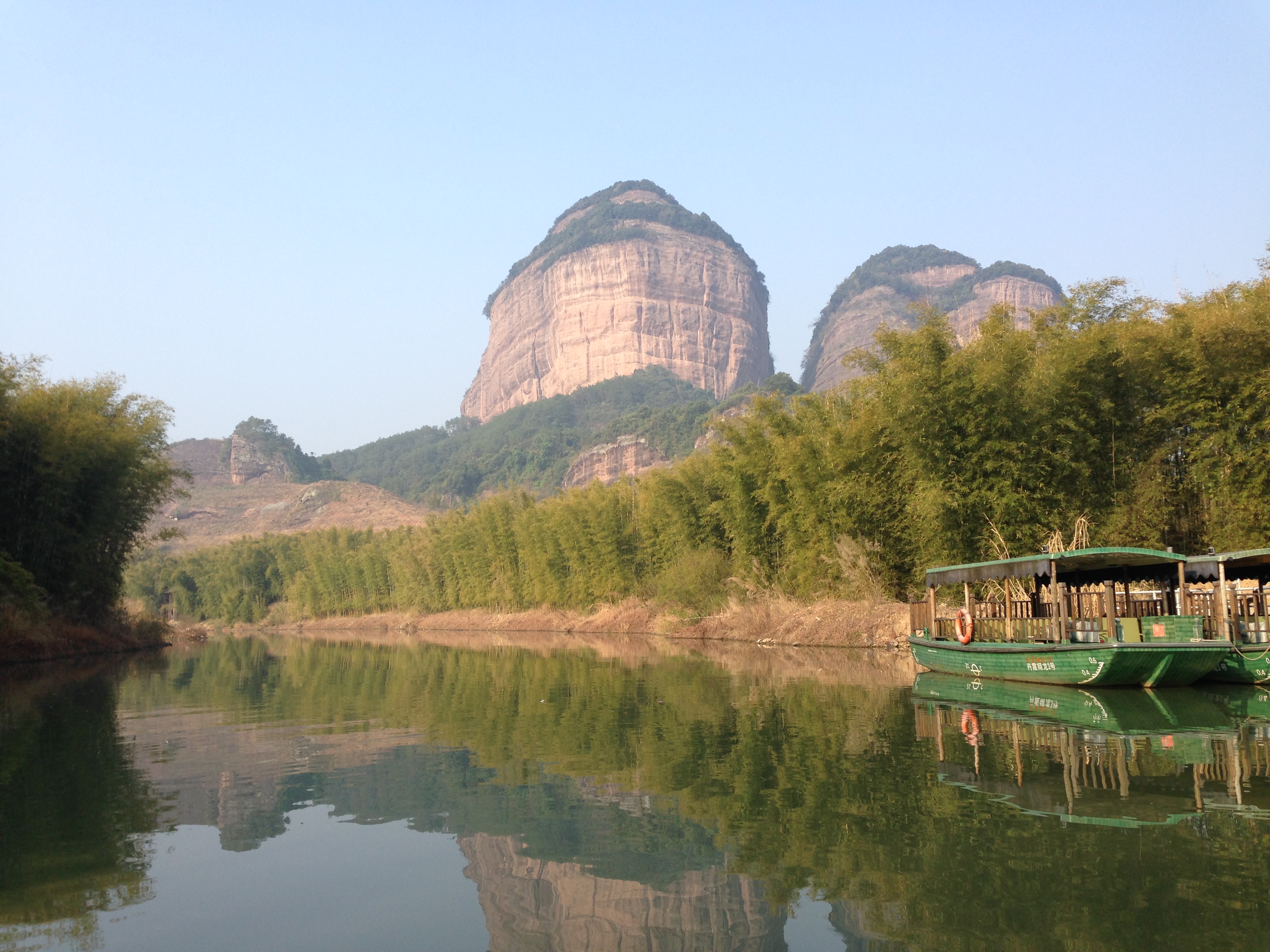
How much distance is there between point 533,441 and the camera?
13862cm

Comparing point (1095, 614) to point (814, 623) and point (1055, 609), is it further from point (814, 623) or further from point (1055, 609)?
point (814, 623)

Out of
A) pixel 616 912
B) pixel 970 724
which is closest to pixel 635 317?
pixel 970 724

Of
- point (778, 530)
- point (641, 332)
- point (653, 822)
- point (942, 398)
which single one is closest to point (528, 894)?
point (653, 822)

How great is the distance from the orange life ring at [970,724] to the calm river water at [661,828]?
8 centimetres

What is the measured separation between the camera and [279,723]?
13.1 metres

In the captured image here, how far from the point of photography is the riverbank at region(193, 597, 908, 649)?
23.0 meters

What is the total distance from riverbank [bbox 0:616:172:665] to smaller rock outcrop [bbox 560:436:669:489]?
70.9m

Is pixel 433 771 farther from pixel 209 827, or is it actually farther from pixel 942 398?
pixel 942 398

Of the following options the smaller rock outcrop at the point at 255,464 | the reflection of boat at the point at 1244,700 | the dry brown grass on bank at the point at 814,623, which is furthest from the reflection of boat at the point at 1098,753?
the smaller rock outcrop at the point at 255,464

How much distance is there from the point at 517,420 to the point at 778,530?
134471 millimetres

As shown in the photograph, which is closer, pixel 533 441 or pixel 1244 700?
pixel 1244 700

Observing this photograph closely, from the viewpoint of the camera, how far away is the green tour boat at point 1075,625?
42.9 ft

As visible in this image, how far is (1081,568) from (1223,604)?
2050 mm

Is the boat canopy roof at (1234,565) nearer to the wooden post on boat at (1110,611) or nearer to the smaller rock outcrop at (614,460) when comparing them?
the wooden post on boat at (1110,611)
